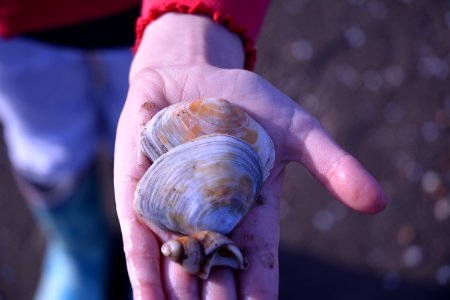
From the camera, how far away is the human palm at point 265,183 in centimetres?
155

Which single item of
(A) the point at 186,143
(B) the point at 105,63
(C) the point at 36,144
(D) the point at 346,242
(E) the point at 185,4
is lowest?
(D) the point at 346,242

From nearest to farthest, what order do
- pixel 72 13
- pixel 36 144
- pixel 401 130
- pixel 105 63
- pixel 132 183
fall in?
pixel 132 183
pixel 72 13
pixel 105 63
pixel 36 144
pixel 401 130

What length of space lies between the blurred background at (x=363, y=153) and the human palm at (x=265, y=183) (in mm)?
1432

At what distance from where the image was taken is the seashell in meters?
1.64

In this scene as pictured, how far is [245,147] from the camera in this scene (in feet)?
5.75

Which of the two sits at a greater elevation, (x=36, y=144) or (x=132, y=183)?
(x=132, y=183)

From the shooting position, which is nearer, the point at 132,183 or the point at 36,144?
the point at 132,183

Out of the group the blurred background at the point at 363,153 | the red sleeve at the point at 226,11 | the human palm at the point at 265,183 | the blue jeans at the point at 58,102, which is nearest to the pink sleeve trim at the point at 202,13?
the red sleeve at the point at 226,11

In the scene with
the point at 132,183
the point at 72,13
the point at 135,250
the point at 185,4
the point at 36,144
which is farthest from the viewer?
the point at 36,144

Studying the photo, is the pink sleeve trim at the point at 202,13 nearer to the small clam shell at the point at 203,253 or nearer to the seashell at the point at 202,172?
the seashell at the point at 202,172

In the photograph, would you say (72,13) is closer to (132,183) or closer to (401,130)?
(132,183)

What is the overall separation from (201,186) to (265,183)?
258 mm

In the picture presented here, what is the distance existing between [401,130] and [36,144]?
2.31 m

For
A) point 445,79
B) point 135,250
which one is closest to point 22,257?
point 135,250
